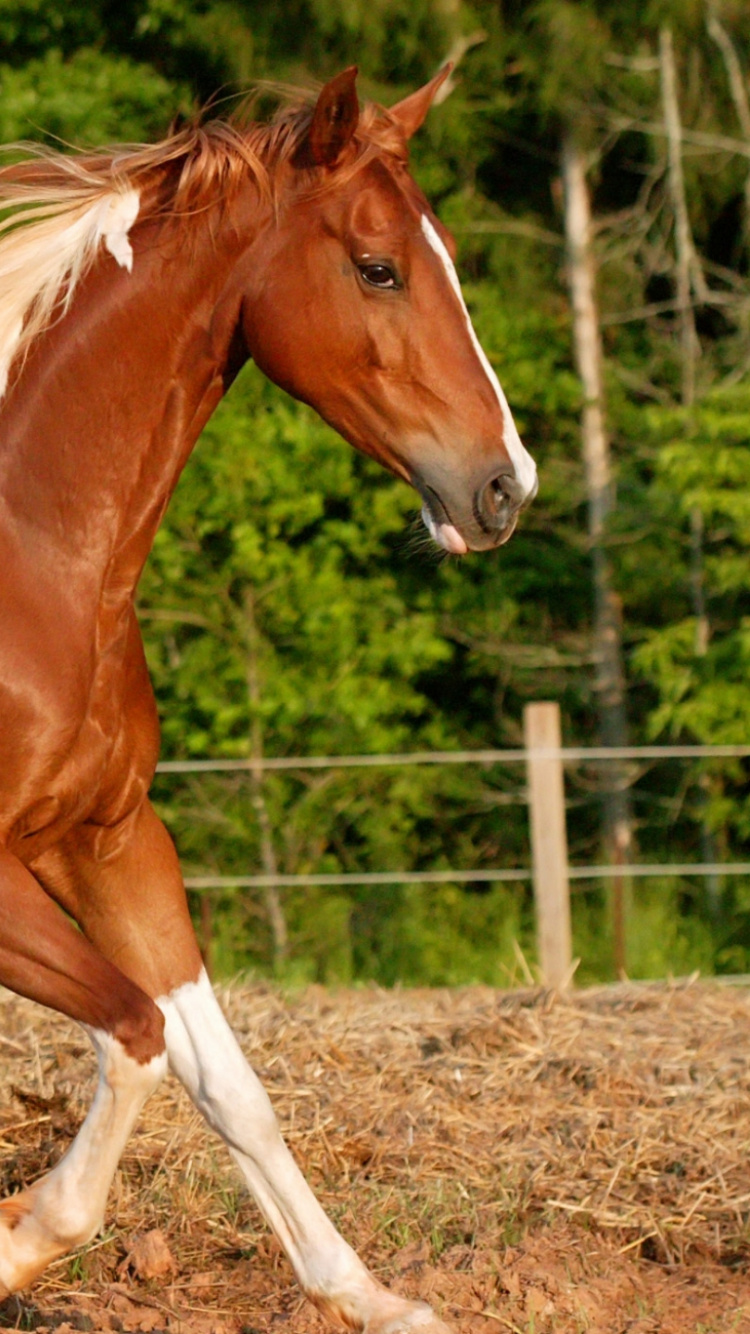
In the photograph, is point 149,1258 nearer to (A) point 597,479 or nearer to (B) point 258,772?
(B) point 258,772

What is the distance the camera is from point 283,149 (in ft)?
10.3

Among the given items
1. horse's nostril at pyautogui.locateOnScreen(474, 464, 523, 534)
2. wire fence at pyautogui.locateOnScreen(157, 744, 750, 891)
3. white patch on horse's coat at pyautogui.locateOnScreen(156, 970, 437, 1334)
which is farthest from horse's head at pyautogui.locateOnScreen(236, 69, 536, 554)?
wire fence at pyautogui.locateOnScreen(157, 744, 750, 891)

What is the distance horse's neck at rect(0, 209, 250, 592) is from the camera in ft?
10.1

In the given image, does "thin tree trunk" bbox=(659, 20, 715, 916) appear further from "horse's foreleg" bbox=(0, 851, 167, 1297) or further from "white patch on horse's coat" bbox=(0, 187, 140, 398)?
"horse's foreleg" bbox=(0, 851, 167, 1297)

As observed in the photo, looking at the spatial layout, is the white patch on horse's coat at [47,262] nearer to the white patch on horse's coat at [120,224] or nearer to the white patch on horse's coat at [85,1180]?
the white patch on horse's coat at [120,224]

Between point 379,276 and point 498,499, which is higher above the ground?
point 379,276

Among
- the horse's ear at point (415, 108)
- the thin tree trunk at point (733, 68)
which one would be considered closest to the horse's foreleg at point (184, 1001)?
the horse's ear at point (415, 108)

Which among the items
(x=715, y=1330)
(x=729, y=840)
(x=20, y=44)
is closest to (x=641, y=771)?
(x=729, y=840)

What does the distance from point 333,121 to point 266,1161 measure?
1.90 metres

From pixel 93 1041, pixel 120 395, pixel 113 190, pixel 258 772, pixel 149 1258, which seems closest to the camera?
Result: pixel 93 1041

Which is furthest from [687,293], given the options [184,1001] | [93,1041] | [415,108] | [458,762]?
[93,1041]

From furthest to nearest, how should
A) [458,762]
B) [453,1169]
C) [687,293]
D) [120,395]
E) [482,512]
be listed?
[687,293] → [458,762] → [453,1169] → [120,395] → [482,512]

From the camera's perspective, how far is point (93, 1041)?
9.30 ft

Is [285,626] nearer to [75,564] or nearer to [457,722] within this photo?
[457,722]
